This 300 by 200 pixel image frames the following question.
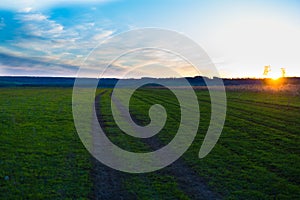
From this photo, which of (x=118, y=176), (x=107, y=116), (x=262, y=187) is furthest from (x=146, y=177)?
(x=107, y=116)

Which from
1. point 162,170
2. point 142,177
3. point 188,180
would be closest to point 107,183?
point 142,177

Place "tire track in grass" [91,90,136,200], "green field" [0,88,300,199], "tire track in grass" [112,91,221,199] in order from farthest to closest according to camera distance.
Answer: "green field" [0,88,300,199]
"tire track in grass" [112,91,221,199]
"tire track in grass" [91,90,136,200]

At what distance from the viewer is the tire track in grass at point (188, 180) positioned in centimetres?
1048

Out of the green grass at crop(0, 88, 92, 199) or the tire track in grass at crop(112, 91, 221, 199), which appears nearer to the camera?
the tire track in grass at crop(112, 91, 221, 199)

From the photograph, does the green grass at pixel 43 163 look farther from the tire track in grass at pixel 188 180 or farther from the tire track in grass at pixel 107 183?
the tire track in grass at pixel 188 180

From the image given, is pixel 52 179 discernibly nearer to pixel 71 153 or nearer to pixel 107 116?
pixel 71 153

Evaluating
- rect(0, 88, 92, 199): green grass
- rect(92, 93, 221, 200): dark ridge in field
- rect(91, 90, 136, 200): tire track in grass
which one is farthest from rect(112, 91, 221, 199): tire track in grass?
rect(0, 88, 92, 199): green grass

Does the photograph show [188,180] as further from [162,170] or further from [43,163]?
[43,163]

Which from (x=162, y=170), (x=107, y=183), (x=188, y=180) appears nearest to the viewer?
(x=107, y=183)

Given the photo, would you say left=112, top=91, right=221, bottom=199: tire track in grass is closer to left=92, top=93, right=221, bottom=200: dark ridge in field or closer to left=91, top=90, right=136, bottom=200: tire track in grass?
left=92, top=93, right=221, bottom=200: dark ridge in field

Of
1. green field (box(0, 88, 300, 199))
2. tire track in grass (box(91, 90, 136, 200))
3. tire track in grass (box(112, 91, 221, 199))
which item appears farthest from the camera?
green field (box(0, 88, 300, 199))

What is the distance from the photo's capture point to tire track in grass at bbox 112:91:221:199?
10.5 metres

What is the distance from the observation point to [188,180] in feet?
39.2

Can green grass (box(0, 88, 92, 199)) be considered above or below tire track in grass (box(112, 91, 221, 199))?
below
